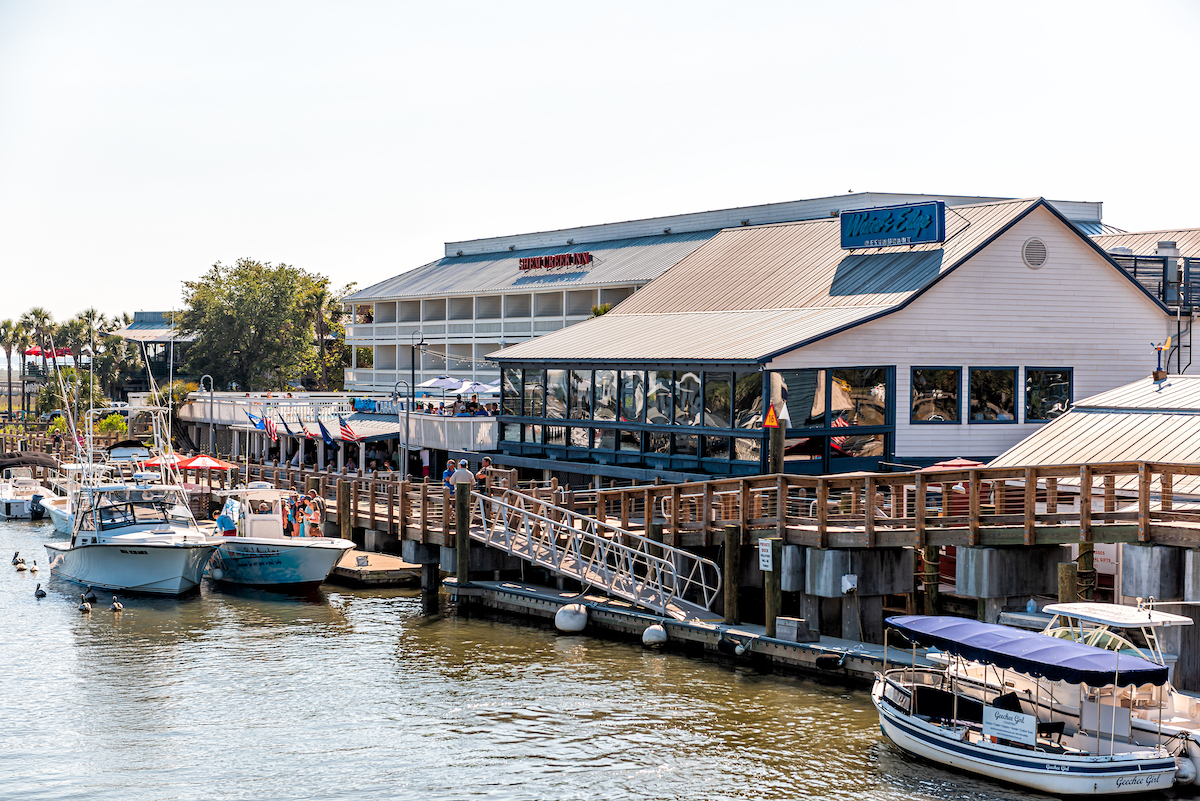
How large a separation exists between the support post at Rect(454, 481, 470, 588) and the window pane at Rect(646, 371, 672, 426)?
6461 millimetres

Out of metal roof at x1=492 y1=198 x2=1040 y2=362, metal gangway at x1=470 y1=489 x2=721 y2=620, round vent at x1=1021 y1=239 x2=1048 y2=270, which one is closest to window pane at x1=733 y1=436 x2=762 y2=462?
metal roof at x1=492 y1=198 x2=1040 y2=362

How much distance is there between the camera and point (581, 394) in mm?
41312

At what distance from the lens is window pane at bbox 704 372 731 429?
1407 inches

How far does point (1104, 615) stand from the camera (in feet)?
65.8

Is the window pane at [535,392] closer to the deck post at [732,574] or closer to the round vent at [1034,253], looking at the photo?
the deck post at [732,574]

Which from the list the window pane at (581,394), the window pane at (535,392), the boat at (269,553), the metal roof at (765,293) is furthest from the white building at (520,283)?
the boat at (269,553)

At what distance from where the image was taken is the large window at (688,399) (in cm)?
3669

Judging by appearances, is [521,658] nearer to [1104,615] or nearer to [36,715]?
[36,715]

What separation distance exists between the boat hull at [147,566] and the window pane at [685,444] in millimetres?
14002

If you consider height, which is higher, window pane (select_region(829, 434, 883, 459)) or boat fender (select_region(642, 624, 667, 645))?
window pane (select_region(829, 434, 883, 459))

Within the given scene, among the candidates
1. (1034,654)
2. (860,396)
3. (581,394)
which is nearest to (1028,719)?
(1034,654)

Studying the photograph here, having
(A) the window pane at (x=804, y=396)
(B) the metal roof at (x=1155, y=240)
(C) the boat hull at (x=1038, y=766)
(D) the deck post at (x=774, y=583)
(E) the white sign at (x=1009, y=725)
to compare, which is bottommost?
(C) the boat hull at (x=1038, y=766)

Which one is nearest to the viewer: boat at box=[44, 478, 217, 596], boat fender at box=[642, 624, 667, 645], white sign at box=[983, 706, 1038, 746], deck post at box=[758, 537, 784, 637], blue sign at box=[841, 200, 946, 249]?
white sign at box=[983, 706, 1038, 746]

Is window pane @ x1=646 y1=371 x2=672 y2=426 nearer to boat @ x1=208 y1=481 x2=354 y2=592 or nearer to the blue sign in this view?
the blue sign
